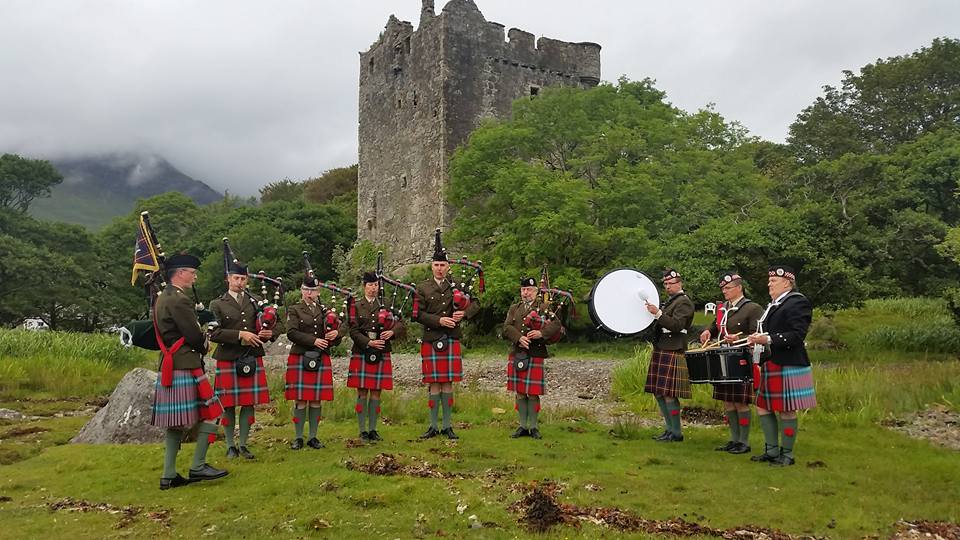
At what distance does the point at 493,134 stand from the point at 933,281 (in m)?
14.5

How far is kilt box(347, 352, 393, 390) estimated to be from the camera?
830cm

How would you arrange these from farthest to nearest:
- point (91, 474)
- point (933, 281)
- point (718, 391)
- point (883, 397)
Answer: point (933, 281)
point (883, 397)
point (718, 391)
point (91, 474)

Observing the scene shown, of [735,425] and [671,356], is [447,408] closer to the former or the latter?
[671,356]

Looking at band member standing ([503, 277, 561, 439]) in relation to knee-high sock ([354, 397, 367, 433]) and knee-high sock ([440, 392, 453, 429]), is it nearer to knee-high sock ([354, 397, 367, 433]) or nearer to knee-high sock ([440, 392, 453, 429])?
knee-high sock ([440, 392, 453, 429])

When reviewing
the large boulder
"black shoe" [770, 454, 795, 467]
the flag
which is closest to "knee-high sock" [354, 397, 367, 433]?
the large boulder

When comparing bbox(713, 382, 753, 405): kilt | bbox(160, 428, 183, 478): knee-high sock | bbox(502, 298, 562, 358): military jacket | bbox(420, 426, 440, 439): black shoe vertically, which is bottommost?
bbox(420, 426, 440, 439): black shoe

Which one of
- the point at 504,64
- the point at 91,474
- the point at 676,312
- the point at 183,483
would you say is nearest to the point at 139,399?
the point at 91,474

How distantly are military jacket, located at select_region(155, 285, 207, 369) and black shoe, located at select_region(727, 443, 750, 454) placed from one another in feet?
18.4

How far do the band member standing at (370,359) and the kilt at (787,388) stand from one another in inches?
162

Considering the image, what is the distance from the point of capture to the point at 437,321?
8.44 m

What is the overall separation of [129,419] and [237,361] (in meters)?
2.16

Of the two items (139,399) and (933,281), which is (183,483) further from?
(933,281)

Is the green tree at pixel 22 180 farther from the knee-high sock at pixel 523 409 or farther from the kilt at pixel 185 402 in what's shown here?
the knee-high sock at pixel 523 409

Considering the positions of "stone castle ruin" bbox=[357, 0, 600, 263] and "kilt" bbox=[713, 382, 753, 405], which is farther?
"stone castle ruin" bbox=[357, 0, 600, 263]
